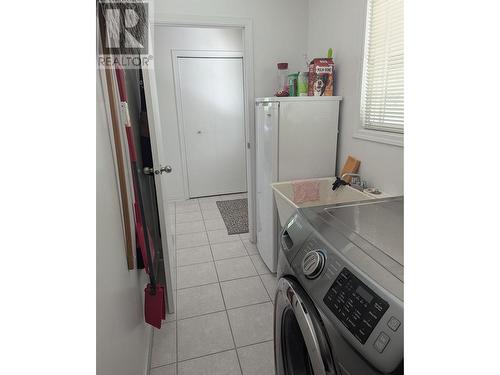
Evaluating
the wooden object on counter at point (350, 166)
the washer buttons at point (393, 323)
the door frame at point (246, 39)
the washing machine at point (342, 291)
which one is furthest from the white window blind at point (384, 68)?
the washer buttons at point (393, 323)

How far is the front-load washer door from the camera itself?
81 cm

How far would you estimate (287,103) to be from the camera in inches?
81.7

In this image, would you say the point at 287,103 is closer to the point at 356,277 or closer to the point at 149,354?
the point at 356,277

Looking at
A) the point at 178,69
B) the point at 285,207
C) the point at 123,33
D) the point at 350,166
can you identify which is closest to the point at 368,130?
the point at 350,166

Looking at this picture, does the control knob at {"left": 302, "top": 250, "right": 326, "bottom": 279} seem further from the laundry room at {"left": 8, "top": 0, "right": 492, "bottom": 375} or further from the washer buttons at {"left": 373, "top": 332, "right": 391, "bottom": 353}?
the washer buttons at {"left": 373, "top": 332, "right": 391, "bottom": 353}

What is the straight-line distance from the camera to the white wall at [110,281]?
77cm

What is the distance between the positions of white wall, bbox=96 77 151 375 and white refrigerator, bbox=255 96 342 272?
1260 mm

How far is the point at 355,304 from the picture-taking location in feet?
2.43

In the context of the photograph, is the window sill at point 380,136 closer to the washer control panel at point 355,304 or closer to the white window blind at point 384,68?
the white window blind at point 384,68

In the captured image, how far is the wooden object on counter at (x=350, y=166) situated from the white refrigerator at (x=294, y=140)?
0.16 meters

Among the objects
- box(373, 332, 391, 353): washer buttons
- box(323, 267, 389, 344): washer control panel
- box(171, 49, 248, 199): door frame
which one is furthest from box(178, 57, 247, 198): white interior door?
box(373, 332, 391, 353): washer buttons

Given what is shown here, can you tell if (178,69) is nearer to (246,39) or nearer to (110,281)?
(246,39)
